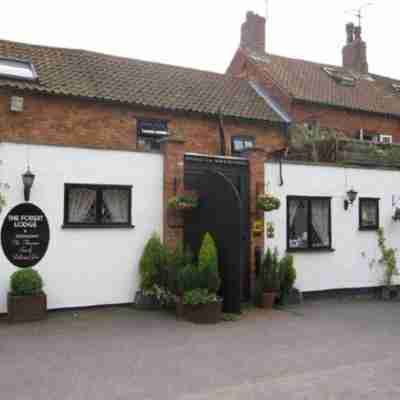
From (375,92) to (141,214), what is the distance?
17729 millimetres

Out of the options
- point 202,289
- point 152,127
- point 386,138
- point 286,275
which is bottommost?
point 202,289

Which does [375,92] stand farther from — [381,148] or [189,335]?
[189,335]

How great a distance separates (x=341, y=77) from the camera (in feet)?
79.5

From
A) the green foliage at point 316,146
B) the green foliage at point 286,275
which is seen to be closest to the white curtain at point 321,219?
the green foliage at point 286,275

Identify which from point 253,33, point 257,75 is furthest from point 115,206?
point 253,33

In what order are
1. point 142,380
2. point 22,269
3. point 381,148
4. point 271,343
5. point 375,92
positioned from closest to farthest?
1. point 142,380
2. point 271,343
3. point 22,269
4. point 381,148
5. point 375,92

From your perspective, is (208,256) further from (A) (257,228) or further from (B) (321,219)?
(B) (321,219)

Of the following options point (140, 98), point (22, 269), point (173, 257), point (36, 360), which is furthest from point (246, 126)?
point (36, 360)

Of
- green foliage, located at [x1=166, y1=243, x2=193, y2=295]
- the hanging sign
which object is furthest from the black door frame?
the hanging sign

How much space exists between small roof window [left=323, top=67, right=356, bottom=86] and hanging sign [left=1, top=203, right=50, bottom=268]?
18.4 m

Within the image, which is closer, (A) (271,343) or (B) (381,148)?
(A) (271,343)

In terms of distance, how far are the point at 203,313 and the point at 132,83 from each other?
10.6 meters

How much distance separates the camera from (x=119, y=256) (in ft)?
34.2

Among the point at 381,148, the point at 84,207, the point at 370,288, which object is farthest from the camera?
the point at 381,148
